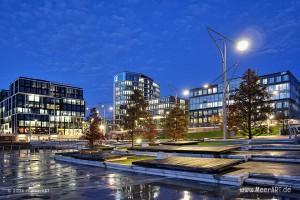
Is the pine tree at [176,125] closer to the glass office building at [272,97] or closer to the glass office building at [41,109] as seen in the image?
the glass office building at [272,97]

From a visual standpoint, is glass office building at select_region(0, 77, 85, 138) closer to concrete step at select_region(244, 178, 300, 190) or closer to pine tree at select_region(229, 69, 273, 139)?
pine tree at select_region(229, 69, 273, 139)

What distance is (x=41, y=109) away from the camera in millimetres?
A: 152625

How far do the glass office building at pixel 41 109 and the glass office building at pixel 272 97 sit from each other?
64760 mm

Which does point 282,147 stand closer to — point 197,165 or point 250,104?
point 197,165

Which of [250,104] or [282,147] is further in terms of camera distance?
[250,104]

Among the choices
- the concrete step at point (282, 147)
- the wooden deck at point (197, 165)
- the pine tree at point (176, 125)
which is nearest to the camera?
the wooden deck at point (197, 165)

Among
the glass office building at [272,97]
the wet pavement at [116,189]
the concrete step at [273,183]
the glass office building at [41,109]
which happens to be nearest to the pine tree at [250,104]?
the wet pavement at [116,189]

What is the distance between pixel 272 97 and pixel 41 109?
112808 millimetres

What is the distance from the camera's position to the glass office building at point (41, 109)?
145 meters

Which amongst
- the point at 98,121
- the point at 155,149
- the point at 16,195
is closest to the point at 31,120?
the point at 98,121

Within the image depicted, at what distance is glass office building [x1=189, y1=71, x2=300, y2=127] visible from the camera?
126125 mm

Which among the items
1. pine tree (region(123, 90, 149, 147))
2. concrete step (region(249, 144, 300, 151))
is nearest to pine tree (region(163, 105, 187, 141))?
pine tree (region(123, 90, 149, 147))

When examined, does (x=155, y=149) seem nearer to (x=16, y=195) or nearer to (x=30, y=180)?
(x=30, y=180)

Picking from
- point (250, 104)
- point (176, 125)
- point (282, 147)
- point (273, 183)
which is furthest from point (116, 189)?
point (176, 125)
